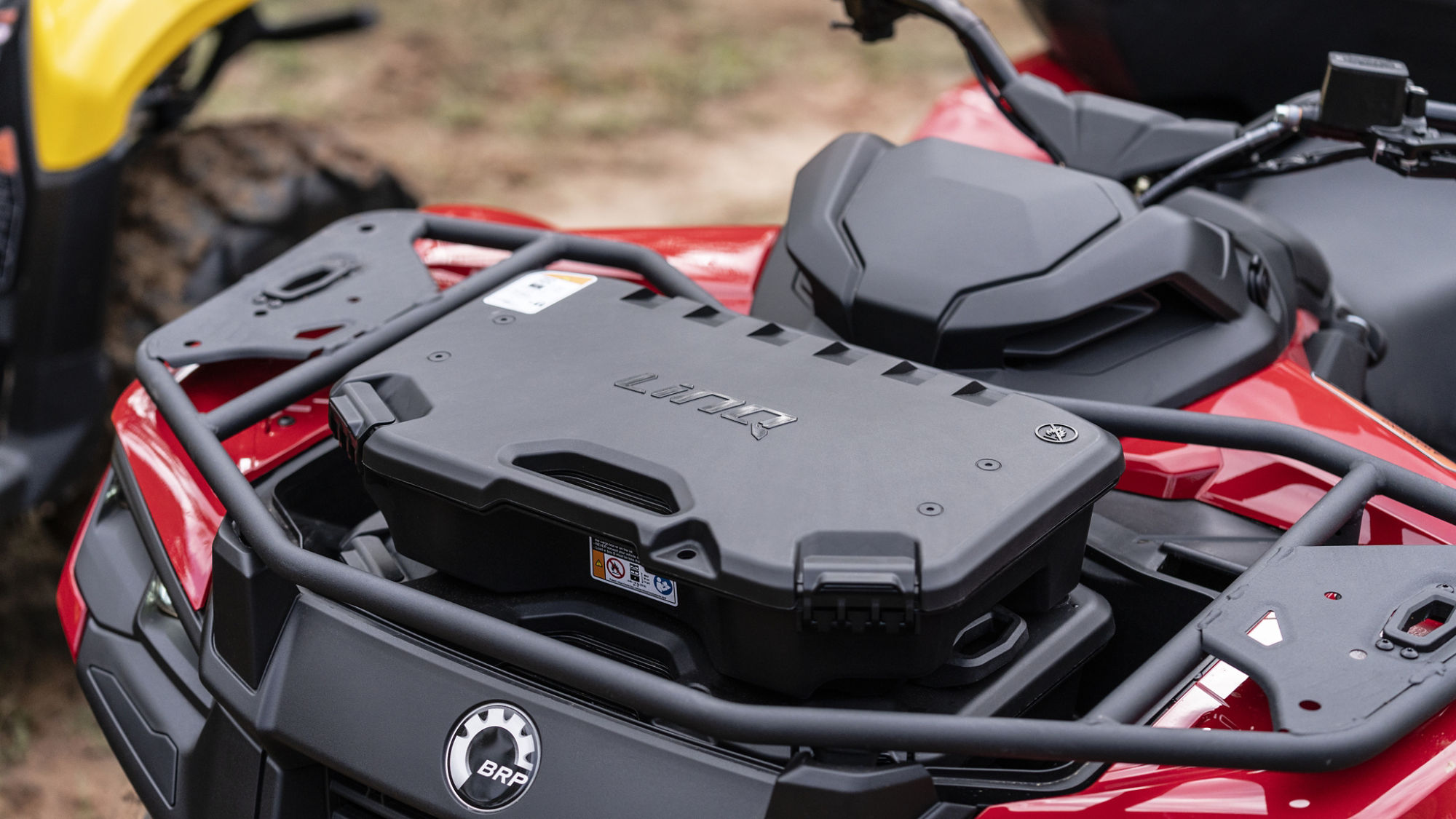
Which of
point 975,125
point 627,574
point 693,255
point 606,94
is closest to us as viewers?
point 627,574

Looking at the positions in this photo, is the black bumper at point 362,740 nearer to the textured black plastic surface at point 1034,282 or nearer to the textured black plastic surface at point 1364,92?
the textured black plastic surface at point 1034,282

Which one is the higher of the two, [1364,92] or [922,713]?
[1364,92]

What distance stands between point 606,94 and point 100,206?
3.09 m

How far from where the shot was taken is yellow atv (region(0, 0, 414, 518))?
204cm

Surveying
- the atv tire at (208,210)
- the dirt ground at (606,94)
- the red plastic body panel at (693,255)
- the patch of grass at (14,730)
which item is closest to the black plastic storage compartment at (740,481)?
the red plastic body panel at (693,255)

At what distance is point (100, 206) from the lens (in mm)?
2123

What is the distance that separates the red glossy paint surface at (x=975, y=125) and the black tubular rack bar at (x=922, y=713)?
874 mm

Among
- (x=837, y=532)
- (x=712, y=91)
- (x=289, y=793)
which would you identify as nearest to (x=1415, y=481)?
(x=837, y=532)

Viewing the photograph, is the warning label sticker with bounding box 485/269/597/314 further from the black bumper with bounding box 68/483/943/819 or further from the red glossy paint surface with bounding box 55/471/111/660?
the red glossy paint surface with bounding box 55/471/111/660

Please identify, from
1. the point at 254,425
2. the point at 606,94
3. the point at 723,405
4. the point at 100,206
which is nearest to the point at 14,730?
the point at 100,206

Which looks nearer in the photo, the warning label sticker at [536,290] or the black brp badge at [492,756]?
the black brp badge at [492,756]

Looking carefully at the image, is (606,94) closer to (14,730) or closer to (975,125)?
(975,125)

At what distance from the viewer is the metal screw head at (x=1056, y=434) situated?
1080mm

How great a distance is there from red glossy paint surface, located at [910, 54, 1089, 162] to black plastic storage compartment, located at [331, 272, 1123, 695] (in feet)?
2.89
